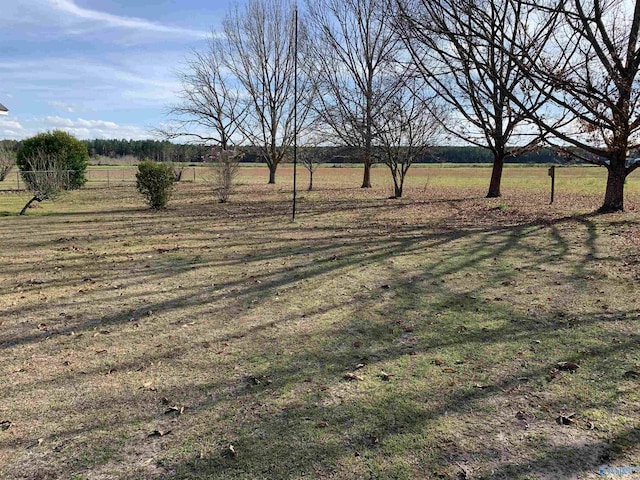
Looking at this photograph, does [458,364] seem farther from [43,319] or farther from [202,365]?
[43,319]

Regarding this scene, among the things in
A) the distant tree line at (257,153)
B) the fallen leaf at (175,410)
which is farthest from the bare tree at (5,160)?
the fallen leaf at (175,410)

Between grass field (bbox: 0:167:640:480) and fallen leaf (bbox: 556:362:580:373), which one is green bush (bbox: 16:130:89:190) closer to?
grass field (bbox: 0:167:640:480)

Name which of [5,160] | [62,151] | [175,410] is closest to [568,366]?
[175,410]

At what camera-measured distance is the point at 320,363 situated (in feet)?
11.0

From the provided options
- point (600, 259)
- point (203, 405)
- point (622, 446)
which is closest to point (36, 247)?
point (203, 405)

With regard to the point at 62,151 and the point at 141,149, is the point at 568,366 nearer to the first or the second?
the point at 62,151

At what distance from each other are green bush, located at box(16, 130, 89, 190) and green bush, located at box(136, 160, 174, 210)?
7.98 m

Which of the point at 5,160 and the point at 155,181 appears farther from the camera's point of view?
the point at 5,160

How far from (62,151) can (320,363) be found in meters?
22.0

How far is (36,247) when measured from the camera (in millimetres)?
7992

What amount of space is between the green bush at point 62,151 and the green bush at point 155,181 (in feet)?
26.2

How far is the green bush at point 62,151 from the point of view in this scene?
20.0 meters

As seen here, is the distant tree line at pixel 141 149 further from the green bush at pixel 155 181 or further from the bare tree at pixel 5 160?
the green bush at pixel 155 181

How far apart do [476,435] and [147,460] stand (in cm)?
176
